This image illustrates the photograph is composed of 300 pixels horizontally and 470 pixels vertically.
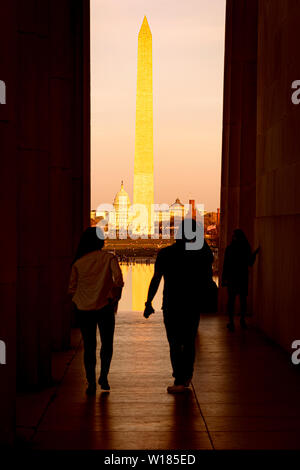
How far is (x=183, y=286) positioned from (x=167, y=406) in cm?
121

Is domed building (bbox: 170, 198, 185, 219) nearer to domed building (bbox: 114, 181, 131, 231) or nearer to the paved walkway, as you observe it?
domed building (bbox: 114, 181, 131, 231)

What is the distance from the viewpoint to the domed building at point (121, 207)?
5704 inches

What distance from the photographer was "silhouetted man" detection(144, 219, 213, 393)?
22.7ft

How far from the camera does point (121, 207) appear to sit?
154625 millimetres

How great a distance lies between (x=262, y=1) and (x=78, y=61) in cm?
361

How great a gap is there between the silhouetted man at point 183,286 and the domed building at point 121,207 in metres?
135

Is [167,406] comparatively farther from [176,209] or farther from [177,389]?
[176,209]

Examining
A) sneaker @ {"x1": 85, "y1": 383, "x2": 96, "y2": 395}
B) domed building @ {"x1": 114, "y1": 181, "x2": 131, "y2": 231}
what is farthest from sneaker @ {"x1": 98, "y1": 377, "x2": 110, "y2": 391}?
domed building @ {"x1": 114, "y1": 181, "x2": 131, "y2": 231}

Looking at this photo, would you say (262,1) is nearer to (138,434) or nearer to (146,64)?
(138,434)

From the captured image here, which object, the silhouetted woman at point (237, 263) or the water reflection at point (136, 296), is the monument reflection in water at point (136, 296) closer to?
the water reflection at point (136, 296)

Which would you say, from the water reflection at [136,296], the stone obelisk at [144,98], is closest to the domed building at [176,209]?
the stone obelisk at [144,98]

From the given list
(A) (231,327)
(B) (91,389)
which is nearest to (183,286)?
(B) (91,389)

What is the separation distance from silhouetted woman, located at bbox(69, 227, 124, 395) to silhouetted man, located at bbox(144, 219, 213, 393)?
1.32ft

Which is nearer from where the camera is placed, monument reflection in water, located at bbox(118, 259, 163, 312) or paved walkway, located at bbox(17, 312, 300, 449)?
paved walkway, located at bbox(17, 312, 300, 449)
